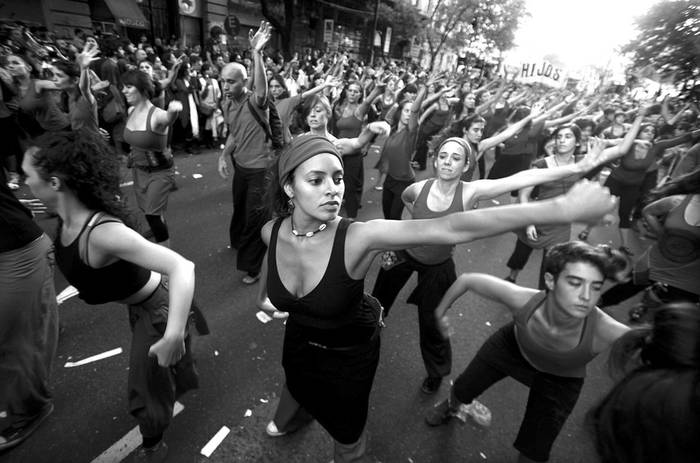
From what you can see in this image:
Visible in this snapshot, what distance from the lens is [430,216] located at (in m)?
2.91

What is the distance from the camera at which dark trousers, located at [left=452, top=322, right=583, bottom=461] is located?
2.12m

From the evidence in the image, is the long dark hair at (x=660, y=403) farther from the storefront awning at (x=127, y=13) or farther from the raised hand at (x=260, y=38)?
the storefront awning at (x=127, y=13)

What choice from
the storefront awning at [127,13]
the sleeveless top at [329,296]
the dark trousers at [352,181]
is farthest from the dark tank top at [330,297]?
the storefront awning at [127,13]

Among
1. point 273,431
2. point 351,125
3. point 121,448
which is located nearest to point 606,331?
point 273,431

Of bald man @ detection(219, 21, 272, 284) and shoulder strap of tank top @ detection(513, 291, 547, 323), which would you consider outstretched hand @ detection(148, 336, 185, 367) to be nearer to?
shoulder strap of tank top @ detection(513, 291, 547, 323)

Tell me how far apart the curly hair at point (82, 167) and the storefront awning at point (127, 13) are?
60.5ft

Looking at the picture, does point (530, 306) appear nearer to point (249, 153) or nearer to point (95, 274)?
point (95, 274)

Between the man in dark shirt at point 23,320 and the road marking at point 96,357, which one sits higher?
the man in dark shirt at point 23,320

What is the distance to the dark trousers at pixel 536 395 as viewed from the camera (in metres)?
2.12

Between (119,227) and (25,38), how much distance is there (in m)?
10.2

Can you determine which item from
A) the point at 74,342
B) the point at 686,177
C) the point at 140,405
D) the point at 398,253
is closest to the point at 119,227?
the point at 140,405

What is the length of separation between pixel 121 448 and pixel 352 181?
13.8 ft

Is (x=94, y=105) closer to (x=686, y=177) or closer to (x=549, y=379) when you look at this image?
(x=549, y=379)

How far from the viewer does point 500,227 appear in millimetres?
1237
